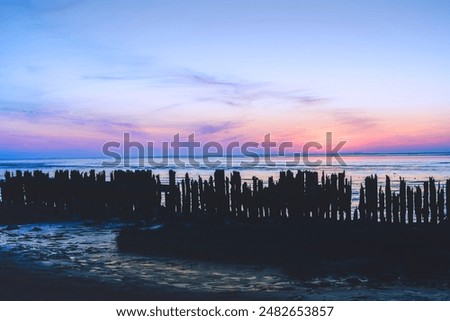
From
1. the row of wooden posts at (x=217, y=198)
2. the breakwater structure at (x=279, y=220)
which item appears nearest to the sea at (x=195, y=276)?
the breakwater structure at (x=279, y=220)

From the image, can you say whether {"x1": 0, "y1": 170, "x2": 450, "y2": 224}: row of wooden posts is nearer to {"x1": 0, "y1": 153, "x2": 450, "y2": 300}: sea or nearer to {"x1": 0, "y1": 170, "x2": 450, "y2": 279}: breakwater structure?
{"x1": 0, "y1": 170, "x2": 450, "y2": 279}: breakwater structure

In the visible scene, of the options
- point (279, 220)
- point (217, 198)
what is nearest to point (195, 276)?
point (279, 220)

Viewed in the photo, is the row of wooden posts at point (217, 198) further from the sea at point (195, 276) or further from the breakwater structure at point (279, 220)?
the sea at point (195, 276)

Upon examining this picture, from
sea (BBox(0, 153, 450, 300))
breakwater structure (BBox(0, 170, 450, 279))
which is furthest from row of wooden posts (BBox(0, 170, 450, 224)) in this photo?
sea (BBox(0, 153, 450, 300))

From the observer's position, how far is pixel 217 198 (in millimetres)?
12680

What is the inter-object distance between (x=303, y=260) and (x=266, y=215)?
11.1 feet

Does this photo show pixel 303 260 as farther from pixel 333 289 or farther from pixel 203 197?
pixel 203 197

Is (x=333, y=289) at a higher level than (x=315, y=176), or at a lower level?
lower

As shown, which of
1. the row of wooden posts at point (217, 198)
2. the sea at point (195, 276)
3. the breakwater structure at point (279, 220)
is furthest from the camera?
the row of wooden posts at point (217, 198)

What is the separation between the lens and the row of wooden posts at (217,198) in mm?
11055

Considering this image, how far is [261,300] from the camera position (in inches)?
251

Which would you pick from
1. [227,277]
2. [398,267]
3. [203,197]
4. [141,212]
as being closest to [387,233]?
[398,267]

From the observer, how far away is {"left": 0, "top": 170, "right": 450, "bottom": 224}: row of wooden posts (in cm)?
1105
